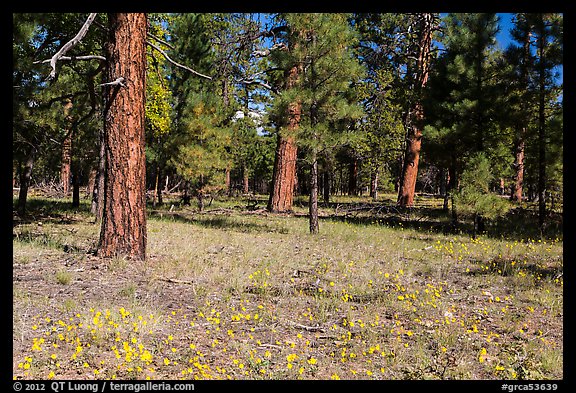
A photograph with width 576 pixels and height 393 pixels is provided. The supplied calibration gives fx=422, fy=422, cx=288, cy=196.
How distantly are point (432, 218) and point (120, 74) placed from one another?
13.4m

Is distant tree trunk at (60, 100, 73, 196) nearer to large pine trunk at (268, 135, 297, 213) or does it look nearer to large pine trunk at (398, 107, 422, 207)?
large pine trunk at (268, 135, 297, 213)

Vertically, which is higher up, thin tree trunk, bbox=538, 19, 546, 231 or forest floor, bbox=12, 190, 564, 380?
thin tree trunk, bbox=538, 19, 546, 231

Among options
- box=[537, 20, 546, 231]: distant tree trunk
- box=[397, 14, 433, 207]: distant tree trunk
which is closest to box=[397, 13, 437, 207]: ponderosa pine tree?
box=[397, 14, 433, 207]: distant tree trunk

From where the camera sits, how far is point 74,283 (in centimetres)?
594

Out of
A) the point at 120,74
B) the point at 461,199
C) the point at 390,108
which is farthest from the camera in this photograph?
the point at 390,108

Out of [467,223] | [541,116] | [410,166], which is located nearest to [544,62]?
[541,116]

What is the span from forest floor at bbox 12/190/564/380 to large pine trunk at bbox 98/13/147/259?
1.43 ft

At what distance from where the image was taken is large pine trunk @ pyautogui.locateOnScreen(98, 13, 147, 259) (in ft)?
23.3

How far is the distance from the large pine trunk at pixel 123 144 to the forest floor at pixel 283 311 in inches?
17.2

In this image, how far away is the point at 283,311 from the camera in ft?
17.6

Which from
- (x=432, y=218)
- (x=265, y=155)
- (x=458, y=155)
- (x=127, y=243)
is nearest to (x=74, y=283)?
(x=127, y=243)

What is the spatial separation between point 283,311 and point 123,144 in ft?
13.0
